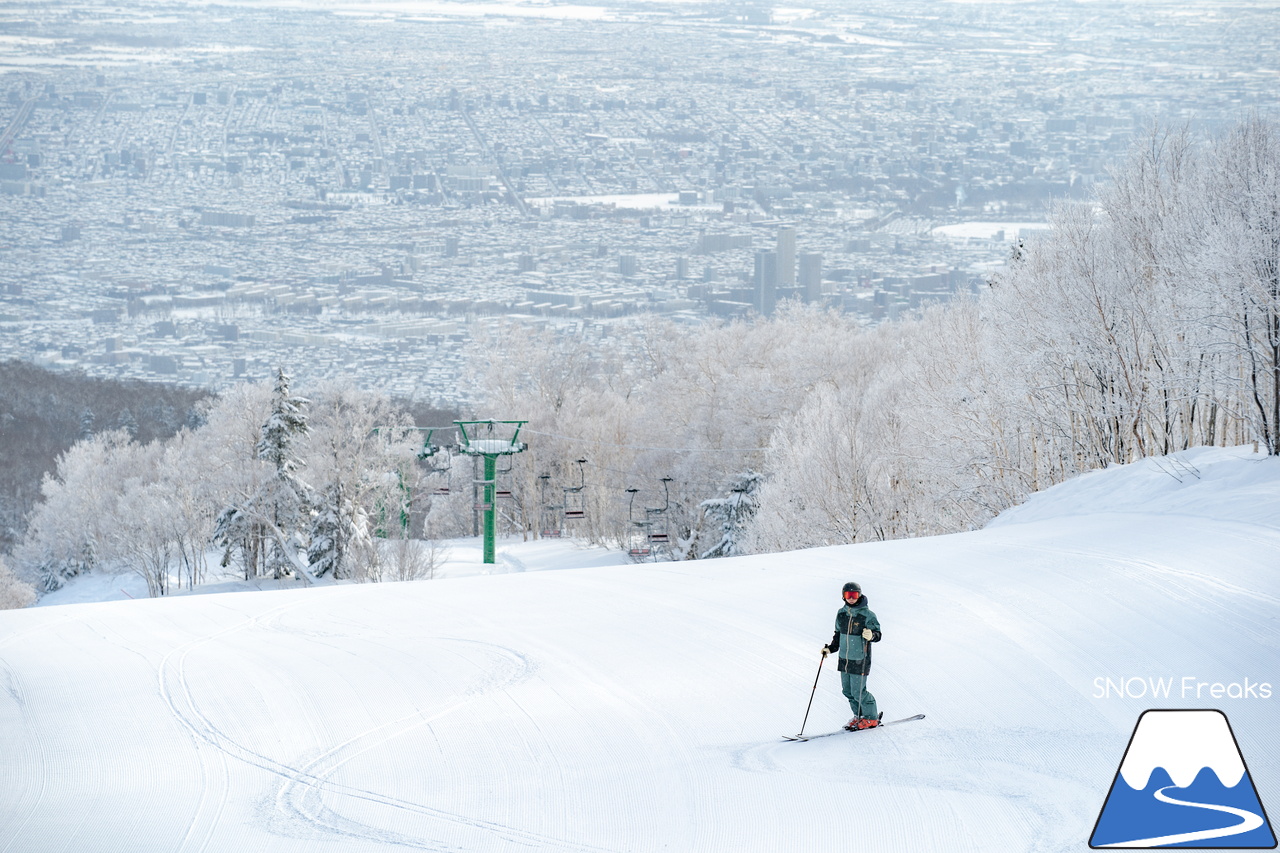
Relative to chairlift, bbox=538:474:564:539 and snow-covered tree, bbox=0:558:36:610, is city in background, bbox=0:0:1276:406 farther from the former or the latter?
snow-covered tree, bbox=0:558:36:610

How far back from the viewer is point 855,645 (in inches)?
414

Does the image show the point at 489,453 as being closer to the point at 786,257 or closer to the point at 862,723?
the point at 862,723

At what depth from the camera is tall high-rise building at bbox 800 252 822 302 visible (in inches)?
4070

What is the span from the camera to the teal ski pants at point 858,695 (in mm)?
10695

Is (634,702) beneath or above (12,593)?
above

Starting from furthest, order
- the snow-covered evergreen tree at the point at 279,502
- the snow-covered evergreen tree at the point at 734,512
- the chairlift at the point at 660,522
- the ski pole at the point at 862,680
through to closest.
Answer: the chairlift at the point at 660,522 → the snow-covered evergreen tree at the point at 734,512 → the snow-covered evergreen tree at the point at 279,502 → the ski pole at the point at 862,680

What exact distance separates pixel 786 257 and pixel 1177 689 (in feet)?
339

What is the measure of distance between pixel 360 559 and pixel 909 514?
18030mm

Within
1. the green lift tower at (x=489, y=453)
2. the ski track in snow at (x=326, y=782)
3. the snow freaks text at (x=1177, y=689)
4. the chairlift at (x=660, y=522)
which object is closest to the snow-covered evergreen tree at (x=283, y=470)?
the green lift tower at (x=489, y=453)

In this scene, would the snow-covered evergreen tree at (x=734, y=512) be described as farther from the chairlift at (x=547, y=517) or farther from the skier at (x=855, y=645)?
the skier at (x=855, y=645)

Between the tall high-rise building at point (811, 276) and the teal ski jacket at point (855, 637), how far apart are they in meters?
91.8

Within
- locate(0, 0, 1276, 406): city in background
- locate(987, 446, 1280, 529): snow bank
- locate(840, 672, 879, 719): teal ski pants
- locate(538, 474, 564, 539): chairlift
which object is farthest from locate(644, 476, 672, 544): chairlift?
locate(840, 672, 879, 719): teal ski pants

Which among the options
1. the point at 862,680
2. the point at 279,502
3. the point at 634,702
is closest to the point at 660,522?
the point at 279,502

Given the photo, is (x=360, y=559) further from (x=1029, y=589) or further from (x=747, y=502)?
(x=1029, y=589)
